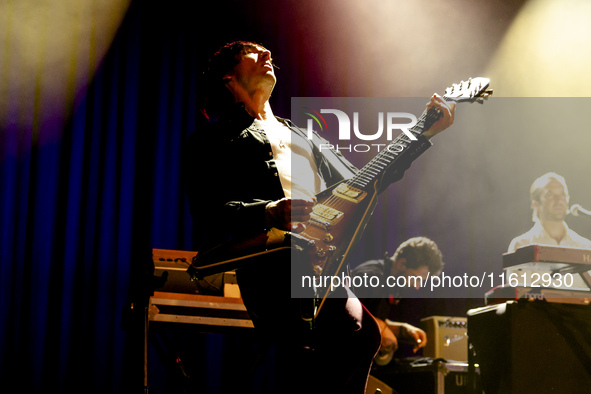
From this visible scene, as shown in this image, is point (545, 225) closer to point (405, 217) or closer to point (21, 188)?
point (405, 217)

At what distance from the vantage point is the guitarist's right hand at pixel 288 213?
4.65ft

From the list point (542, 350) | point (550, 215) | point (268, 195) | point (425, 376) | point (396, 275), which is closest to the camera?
point (268, 195)

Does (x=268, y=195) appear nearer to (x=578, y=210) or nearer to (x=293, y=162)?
(x=293, y=162)

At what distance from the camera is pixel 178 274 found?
240 cm

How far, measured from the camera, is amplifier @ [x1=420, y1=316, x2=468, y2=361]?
384 cm

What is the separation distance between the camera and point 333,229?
1.69 metres

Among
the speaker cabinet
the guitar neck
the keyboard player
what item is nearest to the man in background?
the keyboard player

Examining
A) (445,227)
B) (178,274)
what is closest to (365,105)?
(445,227)

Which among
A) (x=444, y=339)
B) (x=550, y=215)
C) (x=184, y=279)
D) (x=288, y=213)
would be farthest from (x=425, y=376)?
(x=288, y=213)

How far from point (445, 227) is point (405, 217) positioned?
33cm

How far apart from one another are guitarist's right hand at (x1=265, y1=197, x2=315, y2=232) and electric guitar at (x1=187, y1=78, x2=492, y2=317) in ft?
0.11

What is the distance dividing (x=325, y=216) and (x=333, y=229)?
0.06 meters

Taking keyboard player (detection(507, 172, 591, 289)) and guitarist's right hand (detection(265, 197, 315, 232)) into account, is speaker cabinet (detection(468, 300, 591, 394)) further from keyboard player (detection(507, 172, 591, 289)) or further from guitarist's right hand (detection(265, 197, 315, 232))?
keyboard player (detection(507, 172, 591, 289))

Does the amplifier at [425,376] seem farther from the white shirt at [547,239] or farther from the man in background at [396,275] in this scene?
the white shirt at [547,239]
